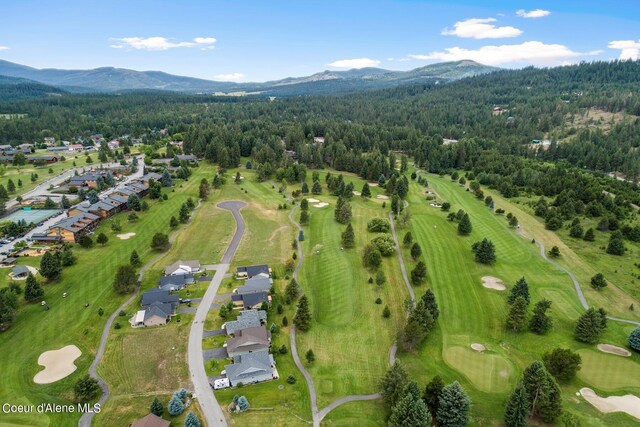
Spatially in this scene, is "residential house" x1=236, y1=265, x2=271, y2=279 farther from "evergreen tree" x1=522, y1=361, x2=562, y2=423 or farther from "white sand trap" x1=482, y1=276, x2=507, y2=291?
"evergreen tree" x1=522, y1=361, x2=562, y2=423

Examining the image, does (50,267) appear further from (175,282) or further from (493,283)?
(493,283)

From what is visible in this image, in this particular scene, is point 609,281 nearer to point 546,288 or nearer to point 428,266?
point 546,288

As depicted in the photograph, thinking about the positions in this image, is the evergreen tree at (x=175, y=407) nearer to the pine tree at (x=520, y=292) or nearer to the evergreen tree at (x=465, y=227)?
the pine tree at (x=520, y=292)

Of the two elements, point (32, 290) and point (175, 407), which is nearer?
point (175, 407)

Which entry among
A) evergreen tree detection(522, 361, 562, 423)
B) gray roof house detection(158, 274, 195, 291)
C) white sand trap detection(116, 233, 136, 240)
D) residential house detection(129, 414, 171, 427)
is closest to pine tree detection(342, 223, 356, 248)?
gray roof house detection(158, 274, 195, 291)

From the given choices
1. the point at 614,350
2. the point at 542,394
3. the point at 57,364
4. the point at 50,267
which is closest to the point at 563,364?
the point at 542,394

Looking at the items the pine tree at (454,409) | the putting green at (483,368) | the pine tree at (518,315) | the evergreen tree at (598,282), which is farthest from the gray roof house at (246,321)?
the evergreen tree at (598,282)
